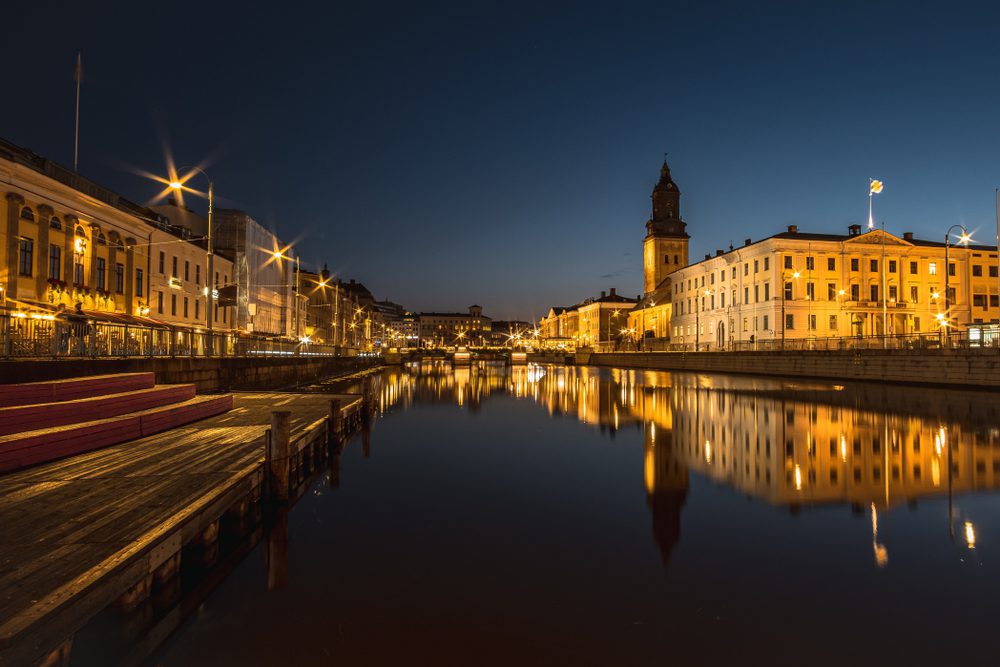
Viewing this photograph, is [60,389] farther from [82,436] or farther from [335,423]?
[335,423]

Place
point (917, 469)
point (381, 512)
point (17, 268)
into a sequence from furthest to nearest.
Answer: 1. point (17, 268)
2. point (917, 469)
3. point (381, 512)

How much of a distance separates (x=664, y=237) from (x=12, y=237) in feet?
395

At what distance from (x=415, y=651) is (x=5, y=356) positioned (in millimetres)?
15370

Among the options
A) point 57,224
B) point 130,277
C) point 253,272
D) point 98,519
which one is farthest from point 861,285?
point 98,519

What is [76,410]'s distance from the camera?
11.8 meters

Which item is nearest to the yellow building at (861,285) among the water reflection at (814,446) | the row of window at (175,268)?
the water reflection at (814,446)

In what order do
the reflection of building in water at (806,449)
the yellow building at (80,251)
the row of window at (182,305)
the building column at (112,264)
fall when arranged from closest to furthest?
the reflection of building in water at (806,449)
the yellow building at (80,251)
the building column at (112,264)
the row of window at (182,305)

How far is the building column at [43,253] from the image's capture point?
29703 millimetres

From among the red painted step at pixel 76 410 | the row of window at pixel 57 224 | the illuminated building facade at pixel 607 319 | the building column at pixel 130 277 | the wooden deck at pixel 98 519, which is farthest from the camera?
the illuminated building facade at pixel 607 319

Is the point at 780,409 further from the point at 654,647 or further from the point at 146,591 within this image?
the point at 146,591

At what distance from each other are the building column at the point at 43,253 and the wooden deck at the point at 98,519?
23.3 m

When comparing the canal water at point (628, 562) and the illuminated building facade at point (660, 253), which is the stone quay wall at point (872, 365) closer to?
the canal water at point (628, 562)

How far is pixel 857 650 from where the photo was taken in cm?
597

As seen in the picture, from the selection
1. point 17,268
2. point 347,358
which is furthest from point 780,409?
point 347,358
